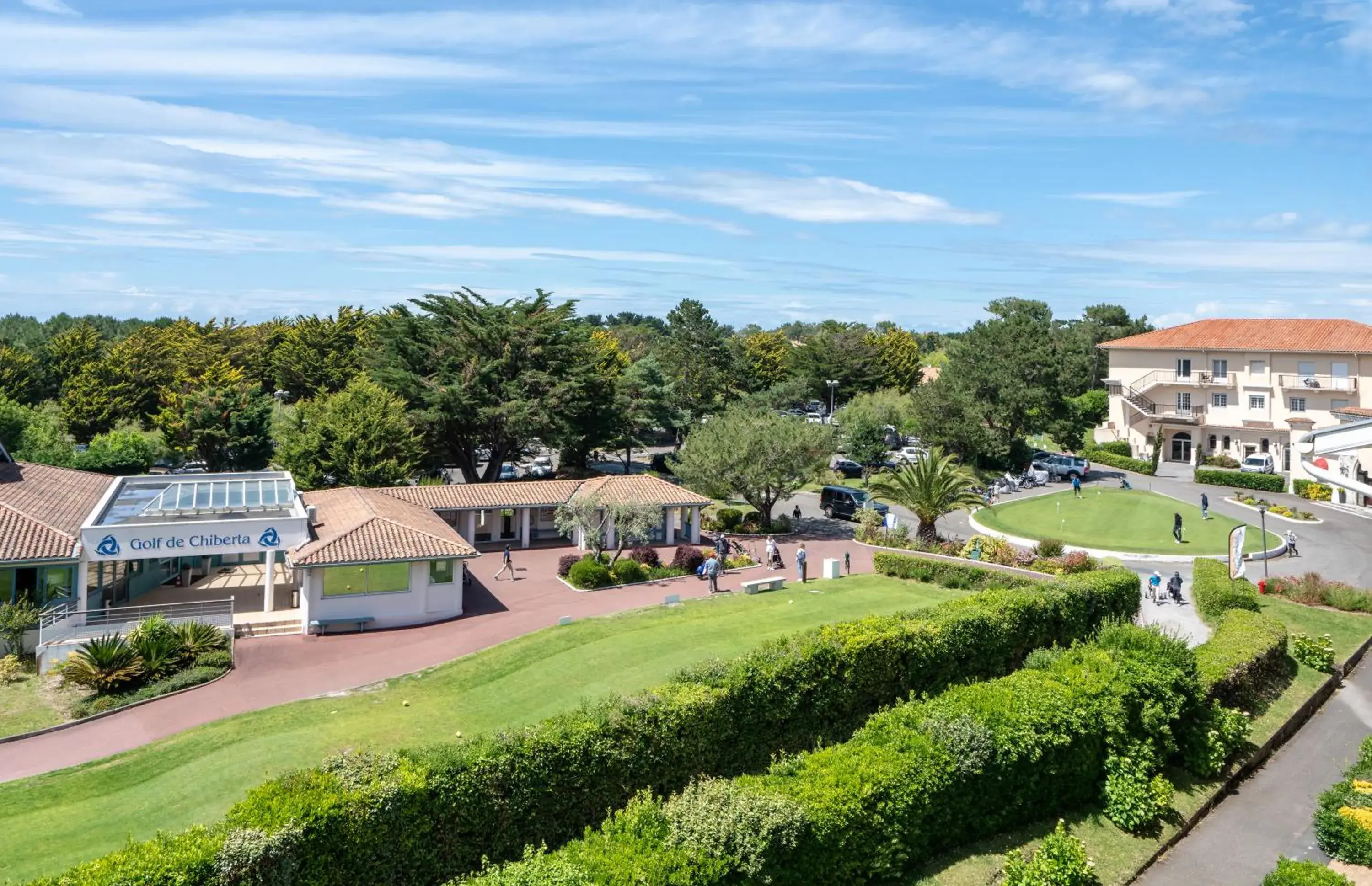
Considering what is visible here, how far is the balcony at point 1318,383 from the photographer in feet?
194

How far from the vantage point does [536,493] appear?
41.3 m

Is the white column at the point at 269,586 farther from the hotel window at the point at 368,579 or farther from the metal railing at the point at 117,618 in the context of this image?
the hotel window at the point at 368,579

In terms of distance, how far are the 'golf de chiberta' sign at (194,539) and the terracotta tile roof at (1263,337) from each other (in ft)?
196

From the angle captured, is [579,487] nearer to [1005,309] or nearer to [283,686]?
[283,686]

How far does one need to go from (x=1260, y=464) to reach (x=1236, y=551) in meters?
35.2

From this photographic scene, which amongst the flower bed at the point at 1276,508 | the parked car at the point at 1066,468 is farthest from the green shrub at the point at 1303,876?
the parked car at the point at 1066,468

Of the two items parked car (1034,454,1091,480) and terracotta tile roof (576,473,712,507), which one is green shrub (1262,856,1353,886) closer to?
terracotta tile roof (576,473,712,507)

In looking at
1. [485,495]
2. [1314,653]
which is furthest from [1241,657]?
[485,495]

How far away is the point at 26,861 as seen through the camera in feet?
45.2

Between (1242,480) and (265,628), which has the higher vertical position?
(1242,480)

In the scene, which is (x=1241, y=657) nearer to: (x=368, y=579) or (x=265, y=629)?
(x=368, y=579)

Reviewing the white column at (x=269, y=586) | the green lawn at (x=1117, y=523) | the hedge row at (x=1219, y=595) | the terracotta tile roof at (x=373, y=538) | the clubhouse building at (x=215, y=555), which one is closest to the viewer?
the clubhouse building at (x=215, y=555)

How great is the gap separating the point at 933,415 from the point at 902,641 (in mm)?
45057

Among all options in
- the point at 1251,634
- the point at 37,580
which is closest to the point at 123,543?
the point at 37,580
